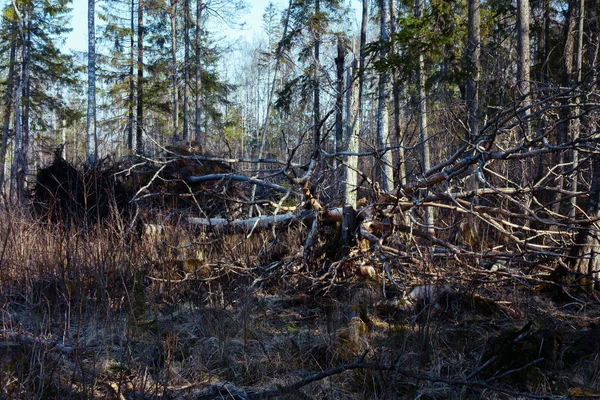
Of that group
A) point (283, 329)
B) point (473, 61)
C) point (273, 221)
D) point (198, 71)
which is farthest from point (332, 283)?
point (198, 71)

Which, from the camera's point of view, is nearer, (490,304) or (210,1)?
(490,304)

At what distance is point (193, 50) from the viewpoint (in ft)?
73.8

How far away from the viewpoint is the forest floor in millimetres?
3014

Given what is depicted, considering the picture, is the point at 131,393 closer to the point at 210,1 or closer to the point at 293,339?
the point at 293,339

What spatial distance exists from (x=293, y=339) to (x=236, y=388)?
0.94 metres

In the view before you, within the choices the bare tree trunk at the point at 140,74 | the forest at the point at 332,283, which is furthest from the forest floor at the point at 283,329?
the bare tree trunk at the point at 140,74

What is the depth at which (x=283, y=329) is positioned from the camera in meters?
4.57

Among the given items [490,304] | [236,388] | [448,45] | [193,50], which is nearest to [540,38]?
[448,45]

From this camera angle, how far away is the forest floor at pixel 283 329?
3.01 meters

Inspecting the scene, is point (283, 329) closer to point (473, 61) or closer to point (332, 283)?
point (332, 283)

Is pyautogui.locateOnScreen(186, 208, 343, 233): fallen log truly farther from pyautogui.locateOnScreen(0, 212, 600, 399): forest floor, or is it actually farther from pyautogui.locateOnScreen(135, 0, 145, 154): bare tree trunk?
pyautogui.locateOnScreen(135, 0, 145, 154): bare tree trunk

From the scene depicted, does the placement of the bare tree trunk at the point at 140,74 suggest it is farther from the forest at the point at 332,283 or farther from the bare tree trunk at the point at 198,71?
the forest at the point at 332,283

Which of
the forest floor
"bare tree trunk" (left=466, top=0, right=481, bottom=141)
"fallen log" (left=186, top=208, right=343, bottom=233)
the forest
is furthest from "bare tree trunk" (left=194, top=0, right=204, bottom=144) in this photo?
the forest floor

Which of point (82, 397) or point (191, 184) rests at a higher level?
point (191, 184)
